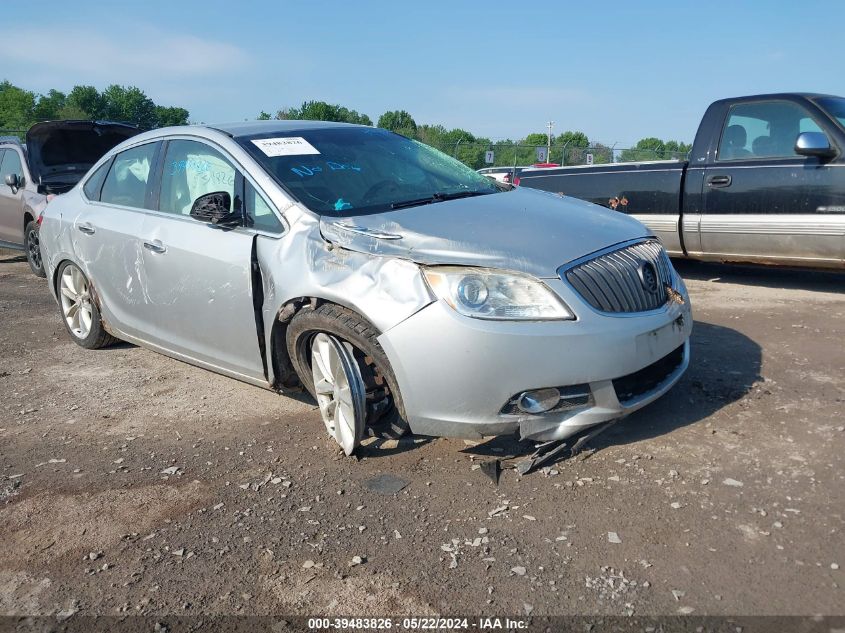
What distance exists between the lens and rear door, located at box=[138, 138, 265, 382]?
4.00 meters

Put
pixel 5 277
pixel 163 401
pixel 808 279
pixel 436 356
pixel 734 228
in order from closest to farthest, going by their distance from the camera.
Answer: pixel 436 356
pixel 163 401
pixel 734 228
pixel 808 279
pixel 5 277

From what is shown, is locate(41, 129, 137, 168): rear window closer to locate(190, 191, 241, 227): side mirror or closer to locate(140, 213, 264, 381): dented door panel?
locate(140, 213, 264, 381): dented door panel

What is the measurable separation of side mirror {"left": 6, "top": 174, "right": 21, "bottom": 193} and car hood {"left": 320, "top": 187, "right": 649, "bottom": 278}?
7.75 meters

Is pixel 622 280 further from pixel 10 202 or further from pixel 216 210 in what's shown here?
pixel 10 202

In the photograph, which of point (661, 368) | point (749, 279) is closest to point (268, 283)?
point (661, 368)

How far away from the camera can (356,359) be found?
3496mm

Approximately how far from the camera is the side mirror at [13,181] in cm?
962

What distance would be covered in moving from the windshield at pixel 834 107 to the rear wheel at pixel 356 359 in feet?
16.9

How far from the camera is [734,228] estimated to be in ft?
22.6

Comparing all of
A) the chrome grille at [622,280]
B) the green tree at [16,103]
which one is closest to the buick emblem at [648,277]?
the chrome grille at [622,280]

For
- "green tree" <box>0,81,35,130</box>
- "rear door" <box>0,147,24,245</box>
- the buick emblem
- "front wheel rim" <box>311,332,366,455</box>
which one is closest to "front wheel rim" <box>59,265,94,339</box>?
"front wheel rim" <box>311,332,366,455</box>

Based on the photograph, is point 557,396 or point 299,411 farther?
point 299,411

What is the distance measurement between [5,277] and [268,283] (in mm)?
7582

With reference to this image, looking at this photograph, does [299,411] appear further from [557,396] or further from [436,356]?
[557,396]
